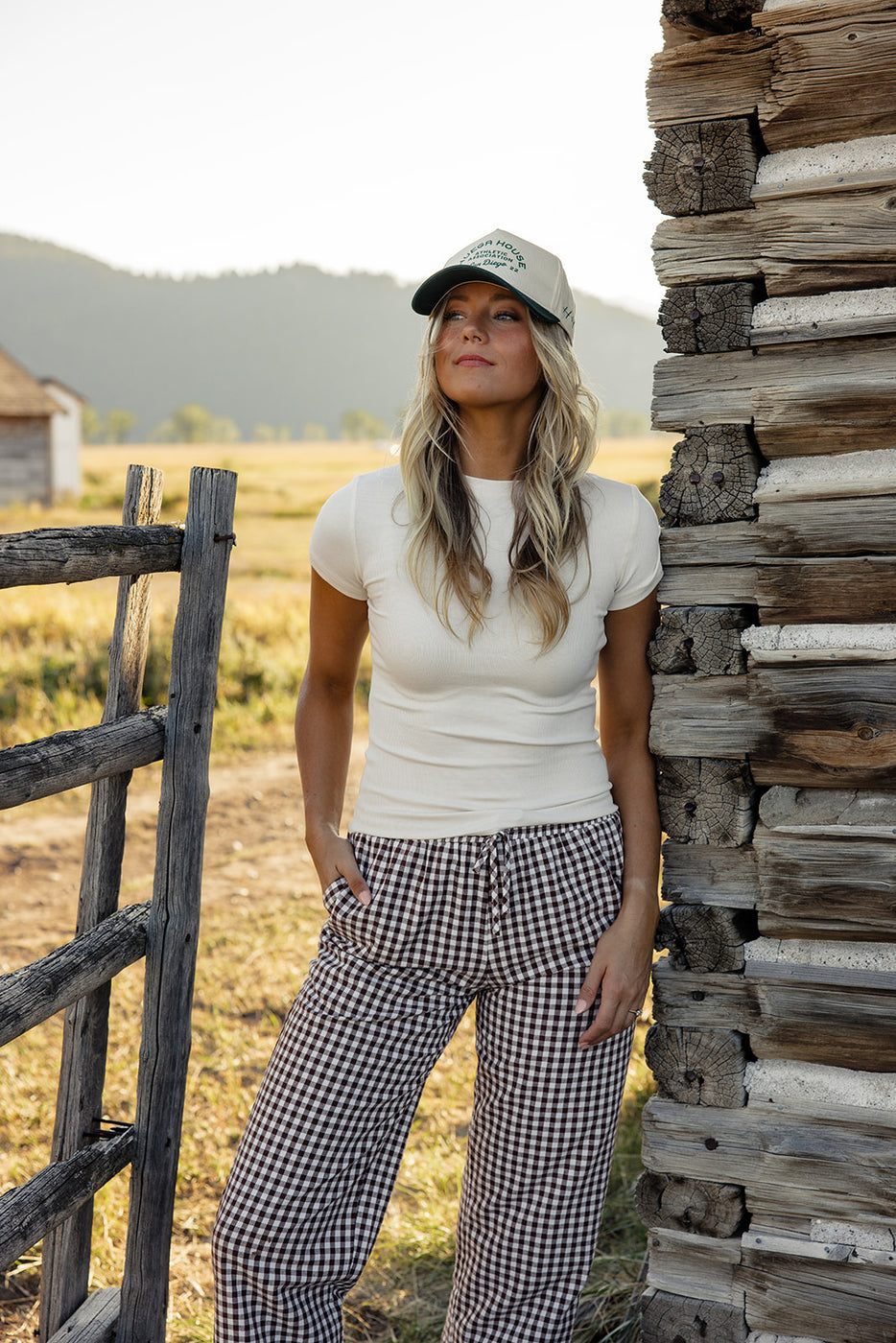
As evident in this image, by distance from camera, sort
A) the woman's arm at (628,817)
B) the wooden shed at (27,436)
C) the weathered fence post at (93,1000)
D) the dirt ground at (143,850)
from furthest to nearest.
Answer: the wooden shed at (27,436) → the dirt ground at (143,850) → the weathered fence post at (93,1000) → the woman's arm at (628,817)

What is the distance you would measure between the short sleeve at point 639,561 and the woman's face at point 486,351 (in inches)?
13.2

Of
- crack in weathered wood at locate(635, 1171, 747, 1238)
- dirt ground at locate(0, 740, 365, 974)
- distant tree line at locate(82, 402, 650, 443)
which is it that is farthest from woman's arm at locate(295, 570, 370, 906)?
distant tree line at locate(82, 402, 650, 443)

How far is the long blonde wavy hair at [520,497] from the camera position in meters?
2.17

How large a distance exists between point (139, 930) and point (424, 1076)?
2.63ft

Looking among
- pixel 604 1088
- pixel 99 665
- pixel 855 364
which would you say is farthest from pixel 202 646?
pixel 99 665

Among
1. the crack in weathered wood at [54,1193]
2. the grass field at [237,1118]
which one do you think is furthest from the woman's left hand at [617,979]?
the grass field at [237,1118]

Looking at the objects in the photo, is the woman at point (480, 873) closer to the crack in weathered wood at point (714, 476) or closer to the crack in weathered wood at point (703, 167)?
the crack in weathered wood at point (714, 476)

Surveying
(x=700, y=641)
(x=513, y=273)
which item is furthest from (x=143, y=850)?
(x=513, y=273)

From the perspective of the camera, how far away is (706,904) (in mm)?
2461

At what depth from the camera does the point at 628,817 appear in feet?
7.88

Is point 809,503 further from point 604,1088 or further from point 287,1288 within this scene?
point 287,1288

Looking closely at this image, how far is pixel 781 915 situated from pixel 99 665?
9484 mm

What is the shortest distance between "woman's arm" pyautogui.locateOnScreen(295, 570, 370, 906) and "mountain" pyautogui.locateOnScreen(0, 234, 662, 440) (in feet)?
484

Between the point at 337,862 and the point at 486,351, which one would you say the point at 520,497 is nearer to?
the point at 486,351
